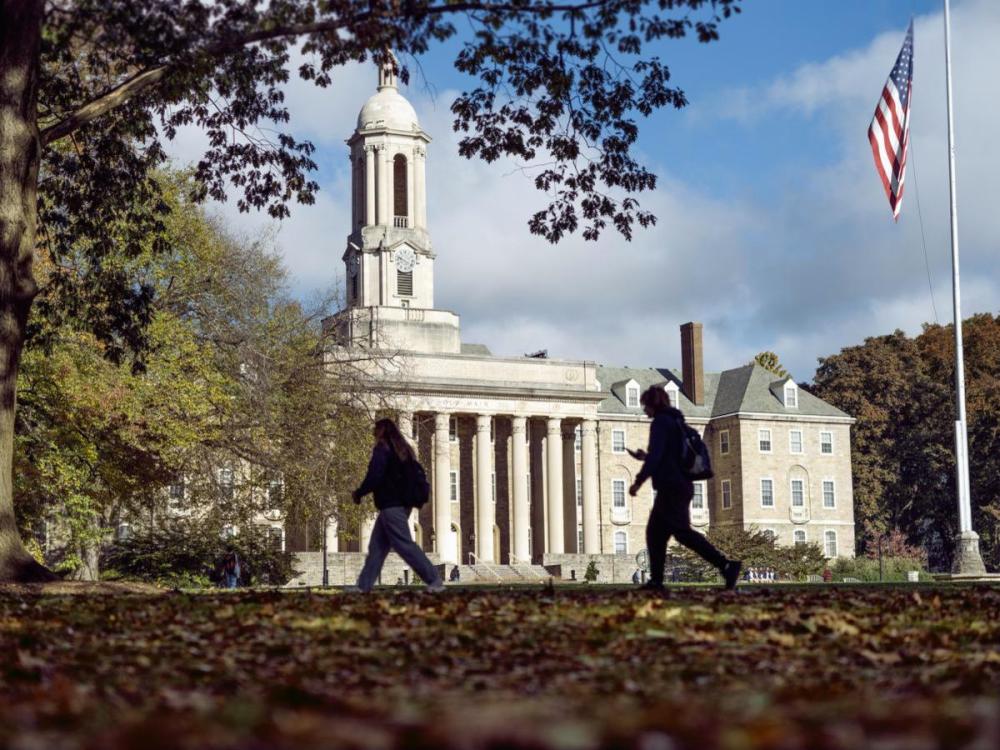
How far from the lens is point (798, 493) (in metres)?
96.9

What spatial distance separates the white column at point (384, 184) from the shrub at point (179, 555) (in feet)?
154

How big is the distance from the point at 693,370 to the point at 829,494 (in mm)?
12579

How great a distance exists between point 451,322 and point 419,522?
14086mm

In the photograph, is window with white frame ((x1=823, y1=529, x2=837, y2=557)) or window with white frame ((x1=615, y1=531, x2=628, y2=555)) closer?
window with white frame ((x1=615, y1=531, x2=628, y2=555))

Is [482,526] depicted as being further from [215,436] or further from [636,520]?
[215,436]

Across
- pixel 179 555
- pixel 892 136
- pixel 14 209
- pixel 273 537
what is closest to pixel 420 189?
pixel 273 537

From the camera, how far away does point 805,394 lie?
98438 mm

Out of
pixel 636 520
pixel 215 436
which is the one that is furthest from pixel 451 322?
pixel 215 436

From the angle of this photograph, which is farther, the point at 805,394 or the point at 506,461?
the point at 805,394

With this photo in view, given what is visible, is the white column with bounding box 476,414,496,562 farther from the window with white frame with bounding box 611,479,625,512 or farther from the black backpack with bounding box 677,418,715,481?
the black backpack with bounding box 677,418,715,481

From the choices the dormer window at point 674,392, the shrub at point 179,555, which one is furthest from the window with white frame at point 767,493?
the shrub at point 179,555

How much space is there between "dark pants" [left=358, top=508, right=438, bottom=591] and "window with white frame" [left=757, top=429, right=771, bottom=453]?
3260 inches

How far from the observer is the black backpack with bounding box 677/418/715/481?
1468 cm

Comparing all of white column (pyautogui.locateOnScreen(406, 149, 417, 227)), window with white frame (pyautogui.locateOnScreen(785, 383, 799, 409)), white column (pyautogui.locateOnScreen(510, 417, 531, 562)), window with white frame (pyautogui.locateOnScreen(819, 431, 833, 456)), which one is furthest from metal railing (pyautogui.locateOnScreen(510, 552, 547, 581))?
white column (pyautogui.locateOnScreen(406, 149, 417, 227))
